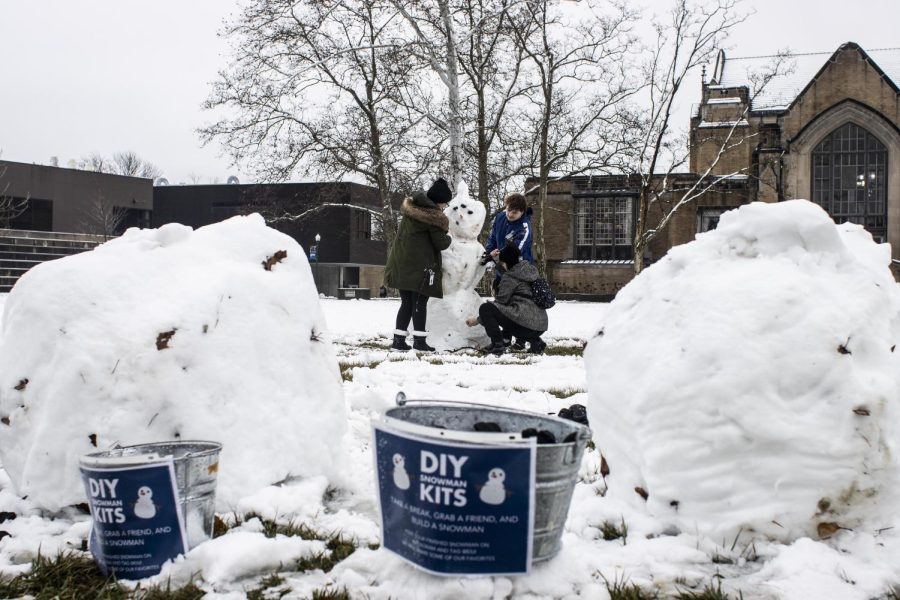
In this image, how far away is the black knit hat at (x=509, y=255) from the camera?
335 inches

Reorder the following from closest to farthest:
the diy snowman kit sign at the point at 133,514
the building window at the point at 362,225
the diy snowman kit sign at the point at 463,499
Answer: the diy snowman kit sign at the point at 463,499
the diy snowman kit sign at the point at 133,514
the building window at the point at 362,225

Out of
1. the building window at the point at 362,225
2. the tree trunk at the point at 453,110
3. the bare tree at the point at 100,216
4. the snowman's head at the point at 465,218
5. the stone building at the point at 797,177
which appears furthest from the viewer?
the building window at the point at 362,225

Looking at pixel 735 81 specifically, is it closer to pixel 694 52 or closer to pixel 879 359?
pixel 694 52

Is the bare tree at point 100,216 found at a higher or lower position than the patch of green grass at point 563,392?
higher

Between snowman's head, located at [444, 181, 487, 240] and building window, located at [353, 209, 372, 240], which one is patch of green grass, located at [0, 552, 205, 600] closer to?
snowman's head, located at [444, 181, 487, 240]

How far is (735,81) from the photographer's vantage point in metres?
34.4

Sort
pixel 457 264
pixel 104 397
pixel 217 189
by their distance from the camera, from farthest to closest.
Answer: pixel 217 189 < pixel 457 264 < pixel 104 397

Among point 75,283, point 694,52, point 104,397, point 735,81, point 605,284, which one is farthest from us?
point 735,81

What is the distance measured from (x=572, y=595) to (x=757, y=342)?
41.6 inches

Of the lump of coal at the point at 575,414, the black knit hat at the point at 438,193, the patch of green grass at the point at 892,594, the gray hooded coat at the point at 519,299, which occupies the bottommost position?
the patch of green grass at the point at 892,594

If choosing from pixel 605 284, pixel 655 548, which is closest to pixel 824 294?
pixel 655 548

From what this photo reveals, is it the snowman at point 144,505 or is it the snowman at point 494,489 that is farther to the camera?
the snowman at point 144,505

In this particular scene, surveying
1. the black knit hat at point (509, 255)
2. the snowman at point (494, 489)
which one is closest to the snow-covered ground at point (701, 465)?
the snowman at point (494, 489)

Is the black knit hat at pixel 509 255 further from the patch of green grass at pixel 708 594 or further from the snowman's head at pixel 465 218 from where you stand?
the patch of green grass at pixel 708 594
